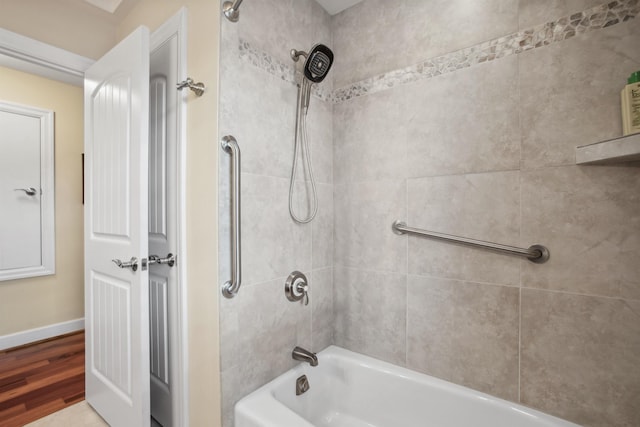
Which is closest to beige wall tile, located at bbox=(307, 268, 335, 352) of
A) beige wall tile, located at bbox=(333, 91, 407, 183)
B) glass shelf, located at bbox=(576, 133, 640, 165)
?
beige wall tile, located at bbox=(333, 91, 407, 183)

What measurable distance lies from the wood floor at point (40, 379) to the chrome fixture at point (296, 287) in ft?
5.07

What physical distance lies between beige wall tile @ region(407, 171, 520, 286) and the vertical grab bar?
82 cm

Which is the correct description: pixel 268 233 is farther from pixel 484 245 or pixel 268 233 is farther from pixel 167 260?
pixel 484 245

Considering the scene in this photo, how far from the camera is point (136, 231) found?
51.7 inches

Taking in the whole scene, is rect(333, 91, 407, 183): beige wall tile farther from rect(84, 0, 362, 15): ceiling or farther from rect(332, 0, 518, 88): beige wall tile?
rect(84, 0, 362, 15): ceiling

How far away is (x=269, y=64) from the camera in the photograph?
1.38 metres

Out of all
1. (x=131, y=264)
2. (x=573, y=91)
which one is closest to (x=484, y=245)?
(x=573, y=91)

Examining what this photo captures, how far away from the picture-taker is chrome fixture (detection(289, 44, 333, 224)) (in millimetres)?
1369

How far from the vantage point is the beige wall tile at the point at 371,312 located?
151cm

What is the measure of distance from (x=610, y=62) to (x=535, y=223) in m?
0.60

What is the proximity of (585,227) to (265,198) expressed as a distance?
125 centimetres

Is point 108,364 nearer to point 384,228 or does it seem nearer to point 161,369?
point 161,369

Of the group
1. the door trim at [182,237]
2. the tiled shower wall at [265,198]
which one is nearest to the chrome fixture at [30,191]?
the door trim at [182,237]

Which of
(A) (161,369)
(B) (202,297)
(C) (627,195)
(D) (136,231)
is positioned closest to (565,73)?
(C) (627,195)
